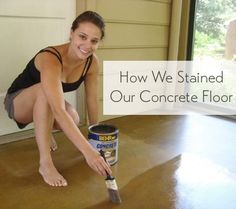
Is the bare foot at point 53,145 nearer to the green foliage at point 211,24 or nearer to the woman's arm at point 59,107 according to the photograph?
the woman's arm at point 59,107

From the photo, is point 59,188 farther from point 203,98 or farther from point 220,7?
point 220,7

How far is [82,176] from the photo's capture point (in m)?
1.72

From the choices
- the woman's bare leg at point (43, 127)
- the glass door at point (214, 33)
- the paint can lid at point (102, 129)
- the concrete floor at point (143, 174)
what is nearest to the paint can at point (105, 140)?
the paint can lid at point (102, 129)

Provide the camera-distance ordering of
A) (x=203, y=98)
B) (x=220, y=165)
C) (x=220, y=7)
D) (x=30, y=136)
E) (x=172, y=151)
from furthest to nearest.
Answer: (x=203, y=98) < (x=220, y=7) < (x=30, y=136) < (x=172, y=151) < (x=220, y=165)

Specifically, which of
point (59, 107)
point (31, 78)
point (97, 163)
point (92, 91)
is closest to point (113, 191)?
point (97, 163)

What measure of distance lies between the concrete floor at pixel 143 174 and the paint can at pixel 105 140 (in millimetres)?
103

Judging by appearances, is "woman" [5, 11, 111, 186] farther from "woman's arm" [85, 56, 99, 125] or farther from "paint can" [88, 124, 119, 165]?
"paint can" [88, 124, 119, 165]

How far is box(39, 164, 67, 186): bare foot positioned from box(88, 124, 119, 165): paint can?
0.76 feet

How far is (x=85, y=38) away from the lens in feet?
5.17

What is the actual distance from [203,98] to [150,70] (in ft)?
2.08

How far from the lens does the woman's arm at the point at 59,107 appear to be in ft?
4.18

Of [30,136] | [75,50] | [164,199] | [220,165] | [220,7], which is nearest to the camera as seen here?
[164,199]

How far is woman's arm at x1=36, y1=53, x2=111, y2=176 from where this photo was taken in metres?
1.27

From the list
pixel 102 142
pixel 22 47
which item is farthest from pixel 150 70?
pixel 102 142
